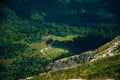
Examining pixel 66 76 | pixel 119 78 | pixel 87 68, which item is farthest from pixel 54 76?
pixel 119 78

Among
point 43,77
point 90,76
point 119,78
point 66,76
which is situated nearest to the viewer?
point 119,78

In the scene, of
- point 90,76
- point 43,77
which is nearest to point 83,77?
point 90,76

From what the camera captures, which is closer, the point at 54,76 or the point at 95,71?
the point at 95,71

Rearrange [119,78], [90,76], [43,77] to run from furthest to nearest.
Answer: [43,77], [90,76], [119,78]

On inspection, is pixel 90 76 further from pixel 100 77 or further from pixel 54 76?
pixel 54 76

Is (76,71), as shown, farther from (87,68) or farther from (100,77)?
(100,77)

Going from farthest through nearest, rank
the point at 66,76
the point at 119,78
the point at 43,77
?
1. the point at 43,77
2. the point at 66,76
3. the point at 119,78
